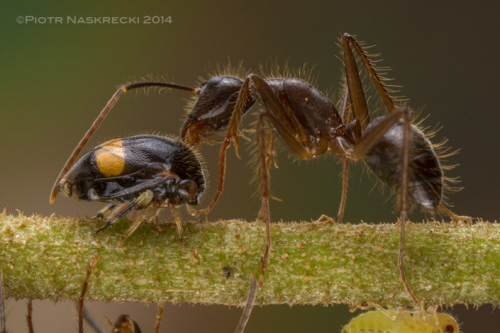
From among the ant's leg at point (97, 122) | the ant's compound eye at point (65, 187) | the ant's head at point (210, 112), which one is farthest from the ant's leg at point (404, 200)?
the ant's compound eye at point (65, 187)

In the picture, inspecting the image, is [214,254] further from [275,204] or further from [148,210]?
[275,204]

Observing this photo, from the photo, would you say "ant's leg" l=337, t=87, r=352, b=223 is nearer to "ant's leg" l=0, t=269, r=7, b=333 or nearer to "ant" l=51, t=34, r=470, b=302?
"ant" l=51, t=34, r=470, b=302

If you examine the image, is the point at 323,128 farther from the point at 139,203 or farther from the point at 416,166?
the point at 139,203

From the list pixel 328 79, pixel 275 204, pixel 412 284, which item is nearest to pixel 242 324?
pixel 412 284

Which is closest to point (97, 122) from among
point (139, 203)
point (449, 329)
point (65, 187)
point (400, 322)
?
point (65, 187)

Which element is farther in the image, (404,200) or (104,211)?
(104,211)

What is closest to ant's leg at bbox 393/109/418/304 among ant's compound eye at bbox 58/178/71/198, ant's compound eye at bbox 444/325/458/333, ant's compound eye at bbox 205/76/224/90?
ant's compound eye at bbox 444/325/458/333

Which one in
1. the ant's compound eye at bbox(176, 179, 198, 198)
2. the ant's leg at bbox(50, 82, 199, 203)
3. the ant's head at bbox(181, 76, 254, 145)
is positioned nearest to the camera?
the ant's compound eye at bbox(176, 179, 198, 198)
